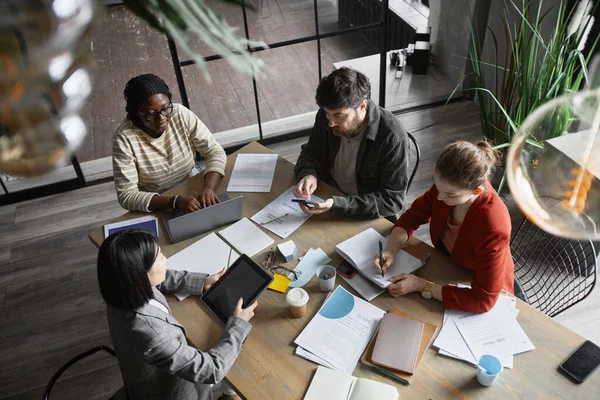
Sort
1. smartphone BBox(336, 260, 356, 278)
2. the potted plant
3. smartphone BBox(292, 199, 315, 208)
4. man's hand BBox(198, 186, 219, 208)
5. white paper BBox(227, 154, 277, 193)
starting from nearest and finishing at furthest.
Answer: smartphone BBox(336, 260, 356, 278) → smartphone BBox(292, 199, 315, 208) → man's hand BBox(198, 186, 219, 208) → white paper BBox(227, 154, 277, 193) → the potted plant

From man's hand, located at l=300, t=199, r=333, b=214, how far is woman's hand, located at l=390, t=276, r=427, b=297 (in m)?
0.46

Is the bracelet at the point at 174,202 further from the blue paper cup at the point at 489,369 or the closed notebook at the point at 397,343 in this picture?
the blue paper cup at the point at 489,369

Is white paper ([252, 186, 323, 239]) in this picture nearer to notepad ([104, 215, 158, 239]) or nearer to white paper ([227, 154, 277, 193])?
white paper ([227, 154, 277, 193])

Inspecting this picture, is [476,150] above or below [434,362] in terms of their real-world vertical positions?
above

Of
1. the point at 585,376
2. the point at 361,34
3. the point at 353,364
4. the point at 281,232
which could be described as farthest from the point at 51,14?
the point at 361,34

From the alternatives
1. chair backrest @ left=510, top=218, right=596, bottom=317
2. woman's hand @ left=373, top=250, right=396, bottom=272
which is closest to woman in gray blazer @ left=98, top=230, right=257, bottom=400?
woman's hand @ left=373, top=250, right=396, bottom=272

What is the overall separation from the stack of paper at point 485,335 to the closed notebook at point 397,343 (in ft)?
0.26

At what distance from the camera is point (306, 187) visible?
86.3 inches

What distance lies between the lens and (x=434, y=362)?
1.57 m

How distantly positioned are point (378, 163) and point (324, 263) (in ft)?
1.82

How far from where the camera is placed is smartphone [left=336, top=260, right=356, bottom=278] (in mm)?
1861

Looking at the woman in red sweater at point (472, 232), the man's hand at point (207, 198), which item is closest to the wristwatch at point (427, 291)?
the woman in red sweater at point (472, 232)

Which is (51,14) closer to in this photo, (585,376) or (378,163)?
(585,376)

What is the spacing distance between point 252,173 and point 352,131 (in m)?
0.55
